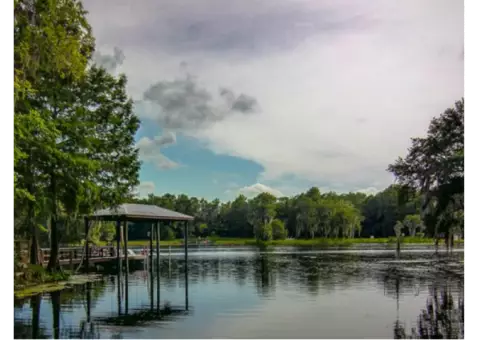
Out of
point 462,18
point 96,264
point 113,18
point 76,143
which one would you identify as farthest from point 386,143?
point 96,264

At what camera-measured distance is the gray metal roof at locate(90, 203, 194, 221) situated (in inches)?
615

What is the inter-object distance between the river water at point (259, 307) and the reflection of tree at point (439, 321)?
1 centimetres

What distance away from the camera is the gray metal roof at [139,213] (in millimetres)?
15617

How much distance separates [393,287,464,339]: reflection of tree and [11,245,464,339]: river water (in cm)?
1

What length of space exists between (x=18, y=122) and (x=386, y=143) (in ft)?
20.9

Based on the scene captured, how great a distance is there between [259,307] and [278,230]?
3.50 metres

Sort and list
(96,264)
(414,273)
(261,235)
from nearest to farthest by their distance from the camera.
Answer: (261,235) → (414,273) → (96,264)

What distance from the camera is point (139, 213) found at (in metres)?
16.8

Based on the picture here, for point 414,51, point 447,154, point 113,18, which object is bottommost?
point 447,154
